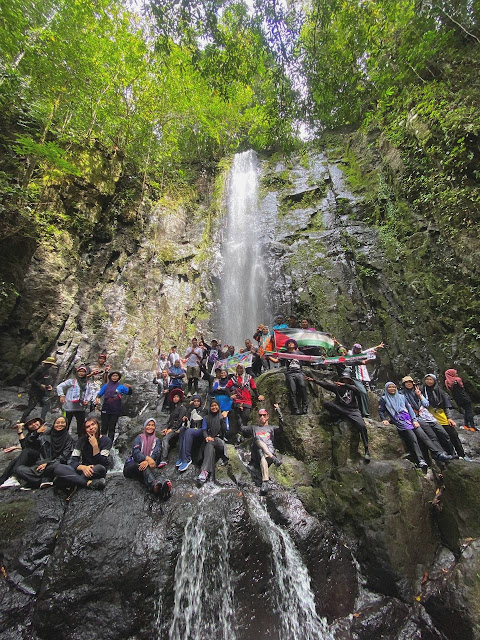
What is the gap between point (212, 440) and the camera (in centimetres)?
642

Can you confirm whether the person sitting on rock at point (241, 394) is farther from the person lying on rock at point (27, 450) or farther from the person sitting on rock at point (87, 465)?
the person lying on rock at point (27, 450)

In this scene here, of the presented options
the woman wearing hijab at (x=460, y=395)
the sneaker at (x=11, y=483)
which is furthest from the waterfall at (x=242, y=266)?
the sneaker at (x=11, y=483)

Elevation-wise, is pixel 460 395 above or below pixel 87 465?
above

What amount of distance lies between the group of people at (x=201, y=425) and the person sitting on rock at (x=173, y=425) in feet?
0.08

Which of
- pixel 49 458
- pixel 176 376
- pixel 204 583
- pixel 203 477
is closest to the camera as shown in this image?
pixel 204 583

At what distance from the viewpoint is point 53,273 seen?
11.1m

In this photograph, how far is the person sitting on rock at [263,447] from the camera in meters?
6.25

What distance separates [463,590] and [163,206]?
18911mm

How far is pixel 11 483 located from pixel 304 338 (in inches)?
308

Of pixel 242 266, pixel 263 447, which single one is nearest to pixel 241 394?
pixel 263 447

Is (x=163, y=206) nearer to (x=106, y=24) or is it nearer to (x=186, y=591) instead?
(x=106, y=24)

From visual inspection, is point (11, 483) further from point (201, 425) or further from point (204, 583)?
point (204, 583)

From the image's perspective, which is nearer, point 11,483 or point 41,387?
point 11,483

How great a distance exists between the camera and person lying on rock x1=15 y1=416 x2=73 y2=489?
530 cm
